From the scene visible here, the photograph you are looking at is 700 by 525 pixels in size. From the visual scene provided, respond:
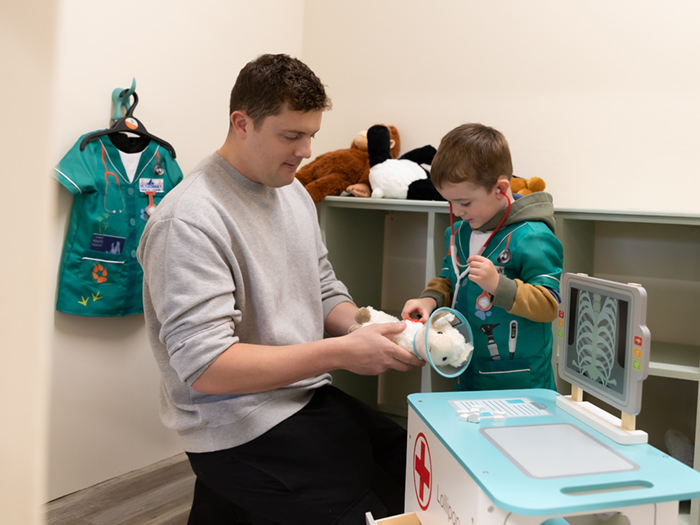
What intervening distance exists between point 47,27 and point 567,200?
2214 millimetres

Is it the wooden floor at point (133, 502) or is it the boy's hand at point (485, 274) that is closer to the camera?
the boy's hand at point (485, 274)

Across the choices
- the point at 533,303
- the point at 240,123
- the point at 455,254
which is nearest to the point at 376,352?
the point at 533,303

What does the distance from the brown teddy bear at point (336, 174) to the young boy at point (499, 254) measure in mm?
694

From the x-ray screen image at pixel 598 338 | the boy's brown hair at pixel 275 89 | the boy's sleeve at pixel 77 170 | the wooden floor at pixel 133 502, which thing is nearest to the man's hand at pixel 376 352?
the x-ray screen image at pixel 598 338

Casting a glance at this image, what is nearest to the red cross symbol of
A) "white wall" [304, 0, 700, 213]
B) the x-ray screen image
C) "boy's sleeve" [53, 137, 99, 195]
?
the x-ray screen image

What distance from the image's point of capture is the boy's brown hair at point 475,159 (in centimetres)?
141

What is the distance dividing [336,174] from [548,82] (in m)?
0.93

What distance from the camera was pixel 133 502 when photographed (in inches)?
71.7

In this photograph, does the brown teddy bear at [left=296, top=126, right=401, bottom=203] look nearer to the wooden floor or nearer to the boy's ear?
the boy's ear

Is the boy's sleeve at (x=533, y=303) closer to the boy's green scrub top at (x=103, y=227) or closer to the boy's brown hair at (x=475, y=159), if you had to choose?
the boy's brown hair at (x=475, y=159)

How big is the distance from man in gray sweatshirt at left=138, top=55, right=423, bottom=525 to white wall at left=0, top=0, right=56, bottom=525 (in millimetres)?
891

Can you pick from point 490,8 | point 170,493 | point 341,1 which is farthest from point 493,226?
point 341,1

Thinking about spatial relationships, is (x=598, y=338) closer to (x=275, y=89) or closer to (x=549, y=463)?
(x=549, y=463)

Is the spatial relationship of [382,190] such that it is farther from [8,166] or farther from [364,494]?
[8,166]
